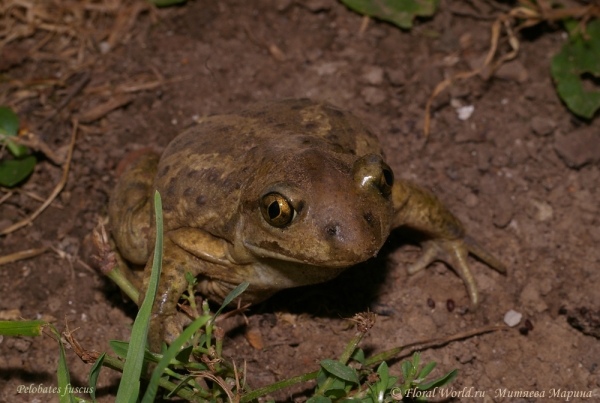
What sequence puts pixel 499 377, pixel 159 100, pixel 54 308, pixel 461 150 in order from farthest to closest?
1. pixel 159 100
2. pixel 461 150
3. pixel 54 308
4. pixel 499 377

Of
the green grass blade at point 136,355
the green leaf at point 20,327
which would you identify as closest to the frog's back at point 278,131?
the green grass blade at point 136,355

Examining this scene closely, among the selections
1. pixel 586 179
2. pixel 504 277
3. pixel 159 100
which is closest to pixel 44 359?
pixel 159 100

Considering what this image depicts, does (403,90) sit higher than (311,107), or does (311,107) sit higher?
(311,107)

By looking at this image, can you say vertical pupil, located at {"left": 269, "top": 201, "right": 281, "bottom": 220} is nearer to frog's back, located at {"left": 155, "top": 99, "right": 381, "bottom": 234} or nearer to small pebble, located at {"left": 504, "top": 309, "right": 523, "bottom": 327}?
frog's back, located at {"left": 155, "top": 99, "right": 381, "bottom": 234}

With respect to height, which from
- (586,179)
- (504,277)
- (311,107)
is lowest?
(504,277)

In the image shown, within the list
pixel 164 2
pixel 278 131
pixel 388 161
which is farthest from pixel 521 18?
pixel 164 2

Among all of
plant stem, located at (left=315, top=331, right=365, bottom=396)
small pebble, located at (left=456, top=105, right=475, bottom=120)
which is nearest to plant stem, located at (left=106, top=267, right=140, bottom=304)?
plant stem, located at (left=315, top=331, right=365, bottom=396)

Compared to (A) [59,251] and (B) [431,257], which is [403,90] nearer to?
(B) [431,257]
